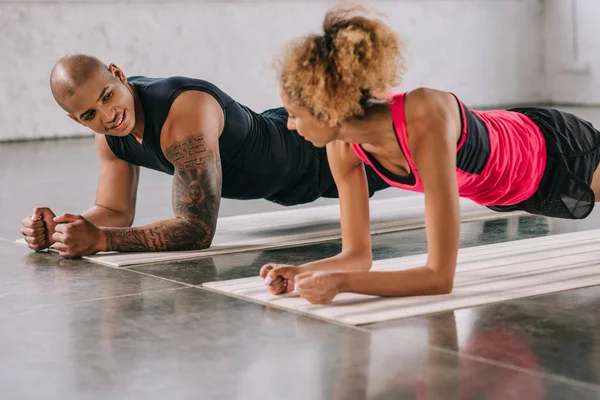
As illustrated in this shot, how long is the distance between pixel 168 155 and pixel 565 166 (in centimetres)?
123

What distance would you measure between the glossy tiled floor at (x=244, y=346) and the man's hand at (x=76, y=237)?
129 mm

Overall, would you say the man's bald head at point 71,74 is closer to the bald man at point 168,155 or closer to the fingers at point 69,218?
the bald man at point 168,155

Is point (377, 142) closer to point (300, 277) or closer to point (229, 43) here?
point (300, 277)

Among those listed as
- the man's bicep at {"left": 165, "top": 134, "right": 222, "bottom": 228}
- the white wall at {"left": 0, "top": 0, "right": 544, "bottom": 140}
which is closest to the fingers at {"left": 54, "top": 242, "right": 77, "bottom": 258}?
the man's bicep at {"left": 165, "top": 134, "right": 222, "bottom": 228}

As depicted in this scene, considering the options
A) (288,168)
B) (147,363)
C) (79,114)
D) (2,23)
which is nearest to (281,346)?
(147,363)

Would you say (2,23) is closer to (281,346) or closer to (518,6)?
(518,6)

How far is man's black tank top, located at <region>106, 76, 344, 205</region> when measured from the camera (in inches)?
138

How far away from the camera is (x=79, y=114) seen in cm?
333

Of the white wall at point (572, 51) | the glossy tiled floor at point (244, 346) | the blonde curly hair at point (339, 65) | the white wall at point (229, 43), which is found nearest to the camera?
the glossy tiled floor at point (244, 346)

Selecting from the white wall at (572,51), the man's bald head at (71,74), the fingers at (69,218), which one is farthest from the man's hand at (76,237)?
the white wall at (572,51)

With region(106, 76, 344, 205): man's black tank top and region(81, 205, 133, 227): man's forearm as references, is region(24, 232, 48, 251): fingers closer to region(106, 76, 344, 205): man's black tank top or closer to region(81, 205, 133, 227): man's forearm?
region(81, 205, 133, 227): man's forearm

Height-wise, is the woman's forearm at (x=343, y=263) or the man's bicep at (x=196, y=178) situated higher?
the man's bicep at (x=196, y=178)

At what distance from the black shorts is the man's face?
4.08 feet

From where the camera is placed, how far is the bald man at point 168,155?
11.0ft
